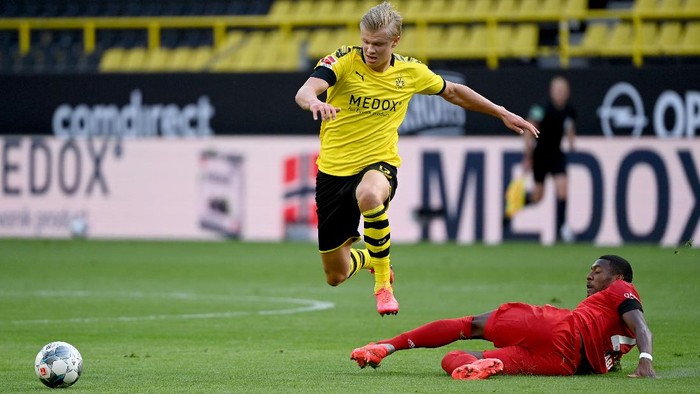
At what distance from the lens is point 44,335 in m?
11.1

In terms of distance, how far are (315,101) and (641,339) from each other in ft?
8.03

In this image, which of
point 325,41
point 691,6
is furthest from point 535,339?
point 325,41

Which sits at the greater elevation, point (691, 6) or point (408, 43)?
point (691, 6)

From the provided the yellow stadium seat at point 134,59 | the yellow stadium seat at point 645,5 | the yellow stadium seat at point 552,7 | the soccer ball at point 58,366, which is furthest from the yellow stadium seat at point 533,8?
the soccer ball at point 58,366

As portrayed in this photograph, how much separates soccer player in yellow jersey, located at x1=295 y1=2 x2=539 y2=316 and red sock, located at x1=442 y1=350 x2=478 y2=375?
977 millimetres

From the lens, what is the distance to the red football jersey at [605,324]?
789 cm

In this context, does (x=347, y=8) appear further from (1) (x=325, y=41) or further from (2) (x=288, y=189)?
(2) (x=288, y=189)

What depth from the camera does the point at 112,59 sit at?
2728 centimetres

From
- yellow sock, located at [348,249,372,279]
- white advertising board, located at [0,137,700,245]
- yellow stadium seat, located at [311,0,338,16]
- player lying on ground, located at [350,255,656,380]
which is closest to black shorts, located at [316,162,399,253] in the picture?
yellow sock, located at [348,249,372,279]

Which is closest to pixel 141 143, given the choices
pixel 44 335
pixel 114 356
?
pixel 44 335

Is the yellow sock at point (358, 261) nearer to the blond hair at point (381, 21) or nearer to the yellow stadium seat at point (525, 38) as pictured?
the blond hair at point (381, 21)

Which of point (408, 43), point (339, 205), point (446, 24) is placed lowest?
point (339, 205)

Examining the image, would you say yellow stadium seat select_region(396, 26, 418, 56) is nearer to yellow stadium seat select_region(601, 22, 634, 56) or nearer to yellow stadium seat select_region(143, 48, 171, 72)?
yellow stadium seat select_region(601, 22, 634, 56)

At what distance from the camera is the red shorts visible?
7.87 m
